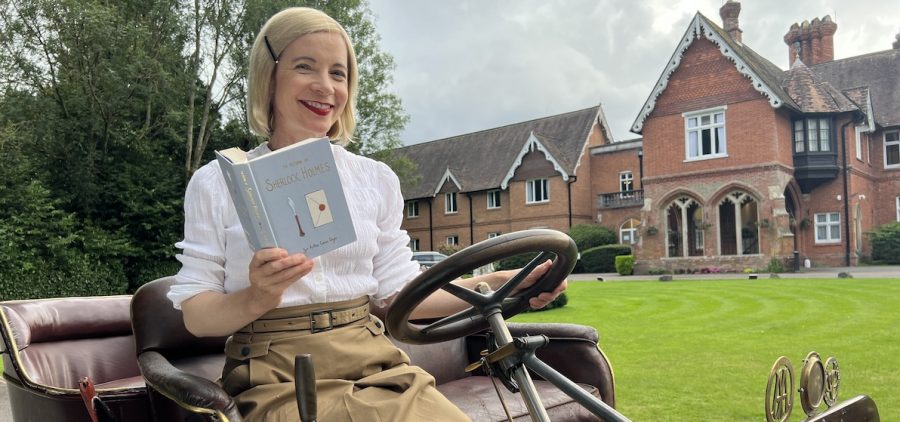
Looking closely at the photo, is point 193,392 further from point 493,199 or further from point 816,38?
point 816,38

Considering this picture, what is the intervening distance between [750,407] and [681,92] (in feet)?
74.8

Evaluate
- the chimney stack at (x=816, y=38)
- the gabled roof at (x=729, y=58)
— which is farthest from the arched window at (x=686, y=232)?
the chimney stack at (x=816, y=38)

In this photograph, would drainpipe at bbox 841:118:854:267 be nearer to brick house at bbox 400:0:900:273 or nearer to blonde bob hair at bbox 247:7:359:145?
brick house at bbox 400:0:900:273

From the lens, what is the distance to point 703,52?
25016 millimetres

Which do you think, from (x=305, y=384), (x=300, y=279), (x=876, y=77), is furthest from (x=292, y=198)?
(x=876, y=77)

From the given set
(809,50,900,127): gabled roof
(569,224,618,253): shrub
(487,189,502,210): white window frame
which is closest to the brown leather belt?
(569,224,618,253): shrub

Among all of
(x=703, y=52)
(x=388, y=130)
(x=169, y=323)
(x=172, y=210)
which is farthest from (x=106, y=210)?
(x=703, y=52)

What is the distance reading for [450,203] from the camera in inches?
1417

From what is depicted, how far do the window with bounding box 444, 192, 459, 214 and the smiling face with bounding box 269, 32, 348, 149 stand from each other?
1329 inches

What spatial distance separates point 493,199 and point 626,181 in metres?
6.83

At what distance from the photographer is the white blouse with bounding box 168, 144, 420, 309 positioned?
6.14 ft

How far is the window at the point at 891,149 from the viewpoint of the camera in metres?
27.9

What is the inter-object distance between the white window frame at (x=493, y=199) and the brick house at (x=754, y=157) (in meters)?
8.96

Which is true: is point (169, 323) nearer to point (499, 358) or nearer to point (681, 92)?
point (499, 358)
